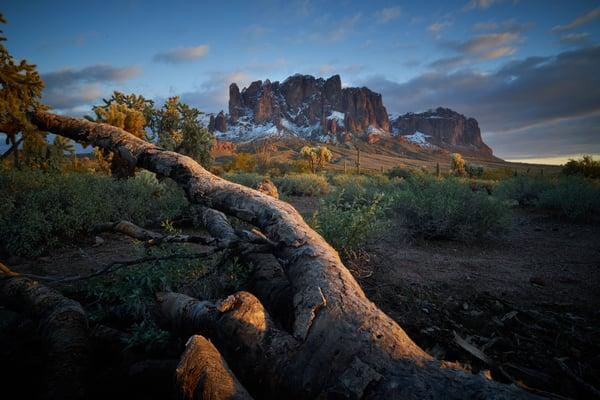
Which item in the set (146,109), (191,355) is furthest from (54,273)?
(146,109)

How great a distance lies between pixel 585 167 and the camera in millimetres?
18609

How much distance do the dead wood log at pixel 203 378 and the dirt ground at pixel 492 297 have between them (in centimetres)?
46

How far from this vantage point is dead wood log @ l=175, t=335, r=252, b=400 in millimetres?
1218

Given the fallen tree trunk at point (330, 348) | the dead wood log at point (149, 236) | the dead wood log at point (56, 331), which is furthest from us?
the dead wood log at point (149, 236)

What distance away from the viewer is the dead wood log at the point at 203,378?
1218mm

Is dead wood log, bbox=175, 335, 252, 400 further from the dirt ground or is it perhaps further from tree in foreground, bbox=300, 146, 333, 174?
tree in foreground, bbox=300, 146, 333, 174

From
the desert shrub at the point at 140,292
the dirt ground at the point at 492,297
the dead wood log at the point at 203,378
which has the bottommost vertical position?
the dirt ground at the point at 492,297

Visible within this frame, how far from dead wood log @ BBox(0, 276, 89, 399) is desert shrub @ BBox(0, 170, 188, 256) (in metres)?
3.70

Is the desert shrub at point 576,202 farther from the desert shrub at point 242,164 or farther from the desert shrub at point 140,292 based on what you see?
the desert shrub at point 242,164

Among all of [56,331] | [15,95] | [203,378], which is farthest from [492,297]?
[15,95]

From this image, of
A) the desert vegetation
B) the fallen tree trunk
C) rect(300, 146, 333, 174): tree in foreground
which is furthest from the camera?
rect(300, 146, 333, 174): tree in foreground

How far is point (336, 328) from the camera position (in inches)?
58.7

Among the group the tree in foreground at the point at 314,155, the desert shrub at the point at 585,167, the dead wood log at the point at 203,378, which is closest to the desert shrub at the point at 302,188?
the dead wood log at the point at 203,378

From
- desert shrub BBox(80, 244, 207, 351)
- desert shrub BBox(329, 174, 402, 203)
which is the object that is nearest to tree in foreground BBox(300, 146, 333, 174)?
desert shrub BBox(329, 174, 402, 203)
